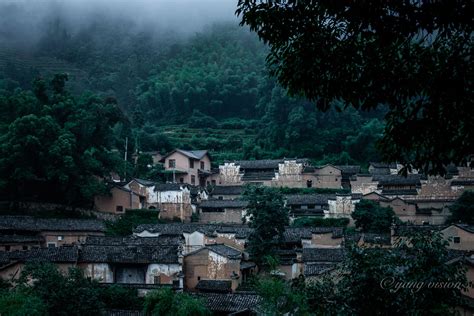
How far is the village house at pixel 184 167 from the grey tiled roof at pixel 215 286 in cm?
2070

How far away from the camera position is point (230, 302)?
23.7m

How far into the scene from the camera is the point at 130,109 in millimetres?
77250

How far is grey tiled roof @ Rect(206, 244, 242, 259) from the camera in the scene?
29.4m

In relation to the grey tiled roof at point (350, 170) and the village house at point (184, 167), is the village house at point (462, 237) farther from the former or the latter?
the village house at point (184, 167)

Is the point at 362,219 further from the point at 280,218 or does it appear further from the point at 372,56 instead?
the point at 372,56

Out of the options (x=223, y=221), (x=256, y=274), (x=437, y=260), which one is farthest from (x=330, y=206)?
(x=437, y=260)

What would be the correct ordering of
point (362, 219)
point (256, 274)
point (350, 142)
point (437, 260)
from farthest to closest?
1. point (350, 142)
2. point (362, 219)
3. point (256, 274)
4. point (437, 260)

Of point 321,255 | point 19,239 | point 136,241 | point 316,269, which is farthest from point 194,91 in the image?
point 316,269

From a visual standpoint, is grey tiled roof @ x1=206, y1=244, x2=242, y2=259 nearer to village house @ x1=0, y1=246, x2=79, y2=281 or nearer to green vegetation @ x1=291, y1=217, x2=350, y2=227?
village house @ x1=0, y1=246, x2=79, y2=281

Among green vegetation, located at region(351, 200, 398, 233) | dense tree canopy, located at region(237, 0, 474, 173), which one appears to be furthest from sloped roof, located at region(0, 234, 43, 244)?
dense tree canopy, located at region(237, 0, 474, 173)

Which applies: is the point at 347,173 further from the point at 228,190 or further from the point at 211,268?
the point at 211,268

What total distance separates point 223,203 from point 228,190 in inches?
166

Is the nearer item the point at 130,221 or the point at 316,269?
the point at 316,269

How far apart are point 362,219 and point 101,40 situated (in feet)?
216
